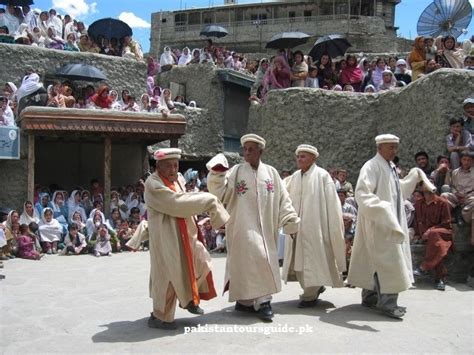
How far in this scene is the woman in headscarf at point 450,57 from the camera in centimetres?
1091

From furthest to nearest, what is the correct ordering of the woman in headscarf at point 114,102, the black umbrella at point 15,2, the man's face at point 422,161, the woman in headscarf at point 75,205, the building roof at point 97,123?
the black umbrella at point 15,2
the woman in headscarf at point 114,102
the woman in headscarf at point 75,205
the building roof at point 97,123
the man's face at point 422,161

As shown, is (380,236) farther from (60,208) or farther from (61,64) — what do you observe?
(61,64)

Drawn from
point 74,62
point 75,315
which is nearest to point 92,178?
point 74,62

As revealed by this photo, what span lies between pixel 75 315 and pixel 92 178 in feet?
30.0

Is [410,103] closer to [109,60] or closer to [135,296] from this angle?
[135,296]

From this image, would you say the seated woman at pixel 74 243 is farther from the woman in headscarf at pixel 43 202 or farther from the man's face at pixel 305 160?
the man's face at pixel 305 160

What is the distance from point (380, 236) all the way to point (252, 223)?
128cm

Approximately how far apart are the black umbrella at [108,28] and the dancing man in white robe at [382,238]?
1140 cm

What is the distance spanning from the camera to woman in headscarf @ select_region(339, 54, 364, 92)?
42.6ft

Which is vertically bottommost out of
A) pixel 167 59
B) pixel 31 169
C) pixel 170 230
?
pixel 170 230

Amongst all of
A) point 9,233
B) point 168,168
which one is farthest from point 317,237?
point 9,233

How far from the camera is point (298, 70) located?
1238cm

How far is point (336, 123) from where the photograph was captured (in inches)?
457

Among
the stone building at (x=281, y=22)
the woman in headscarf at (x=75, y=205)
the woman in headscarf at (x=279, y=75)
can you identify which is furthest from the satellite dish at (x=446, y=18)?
the stone building at (x=281, y=22)
